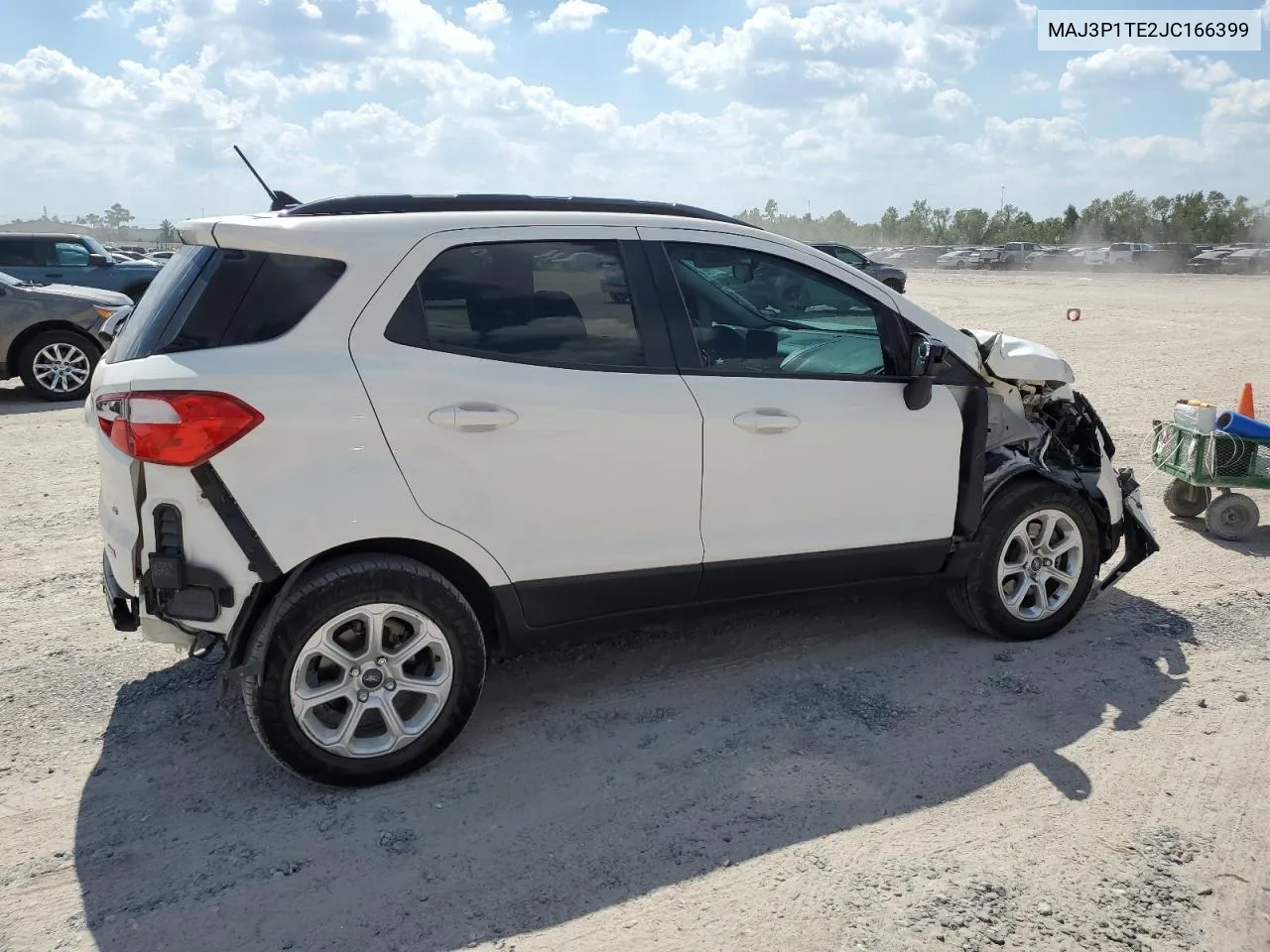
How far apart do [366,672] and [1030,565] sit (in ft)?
9.76

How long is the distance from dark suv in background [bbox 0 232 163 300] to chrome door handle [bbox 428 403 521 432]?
497 inches

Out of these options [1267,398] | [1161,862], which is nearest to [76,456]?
[1161,862]

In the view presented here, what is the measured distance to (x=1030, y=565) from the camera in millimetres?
4645

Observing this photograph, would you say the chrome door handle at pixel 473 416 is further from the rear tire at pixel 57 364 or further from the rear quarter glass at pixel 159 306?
the rear tire at pixel 57 364

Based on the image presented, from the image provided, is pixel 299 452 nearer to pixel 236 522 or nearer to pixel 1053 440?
pixel 236 522

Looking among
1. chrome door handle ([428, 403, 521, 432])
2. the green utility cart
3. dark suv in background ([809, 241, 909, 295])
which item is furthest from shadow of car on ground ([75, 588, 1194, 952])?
dark suv in background ([809, 241, 909, 295])

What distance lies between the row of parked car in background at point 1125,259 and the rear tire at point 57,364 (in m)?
36.8

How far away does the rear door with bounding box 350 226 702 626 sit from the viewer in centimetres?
341

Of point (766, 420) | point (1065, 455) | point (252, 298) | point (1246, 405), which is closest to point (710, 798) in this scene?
point (766, 420)

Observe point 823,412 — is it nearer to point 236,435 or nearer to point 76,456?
point 236,435

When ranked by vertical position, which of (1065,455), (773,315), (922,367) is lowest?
(1065,455)

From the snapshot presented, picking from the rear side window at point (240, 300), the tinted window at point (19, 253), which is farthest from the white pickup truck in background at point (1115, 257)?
the rear side window at point (240, 300)

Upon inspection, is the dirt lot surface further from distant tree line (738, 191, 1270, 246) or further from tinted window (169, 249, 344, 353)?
distant tree line (738, 191, 1270, 246)

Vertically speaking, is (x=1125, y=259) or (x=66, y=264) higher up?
(x=1125, y=259)
